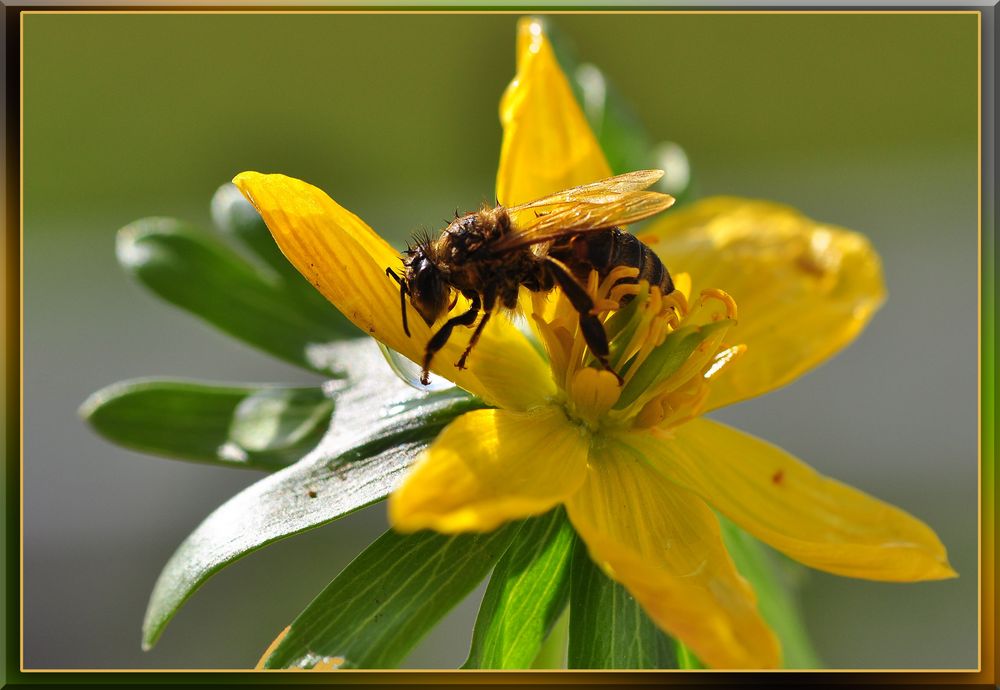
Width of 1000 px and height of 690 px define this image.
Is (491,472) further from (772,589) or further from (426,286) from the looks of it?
(772,589)

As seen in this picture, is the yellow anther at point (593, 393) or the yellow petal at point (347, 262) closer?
the yellow petal at point (347, 262)

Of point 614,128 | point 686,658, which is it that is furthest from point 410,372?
point 614,128

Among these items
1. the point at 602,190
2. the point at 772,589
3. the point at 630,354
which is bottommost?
the point at 772,589

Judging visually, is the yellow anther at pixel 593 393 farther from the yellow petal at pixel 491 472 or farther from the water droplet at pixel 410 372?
the water droplet at pixel 410 372

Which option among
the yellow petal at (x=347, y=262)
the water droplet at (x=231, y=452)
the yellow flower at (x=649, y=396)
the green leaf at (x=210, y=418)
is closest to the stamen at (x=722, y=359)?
the yellow flower at (x=649, y=396)

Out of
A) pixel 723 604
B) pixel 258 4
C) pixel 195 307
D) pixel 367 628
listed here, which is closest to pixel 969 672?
pixel 723 604

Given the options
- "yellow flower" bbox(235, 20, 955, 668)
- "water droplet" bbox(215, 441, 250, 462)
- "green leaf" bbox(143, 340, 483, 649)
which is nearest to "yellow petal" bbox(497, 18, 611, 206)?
"yellow flower" bbox(235, 20, 955, 668)
